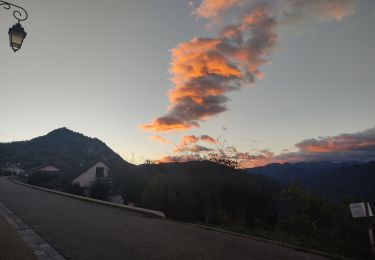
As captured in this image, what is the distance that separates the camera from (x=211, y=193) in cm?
2022

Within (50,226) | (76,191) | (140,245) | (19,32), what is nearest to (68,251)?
(140,245)

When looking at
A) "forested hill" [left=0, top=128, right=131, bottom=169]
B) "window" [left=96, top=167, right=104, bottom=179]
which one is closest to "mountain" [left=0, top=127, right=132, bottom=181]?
"forested hill" [left=0, top=128, right=131, bottom=169]

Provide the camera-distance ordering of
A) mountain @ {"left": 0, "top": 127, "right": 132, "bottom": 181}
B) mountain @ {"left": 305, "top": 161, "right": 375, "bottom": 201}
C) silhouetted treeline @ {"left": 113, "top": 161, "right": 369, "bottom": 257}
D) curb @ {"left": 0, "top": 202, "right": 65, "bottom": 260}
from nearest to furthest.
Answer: curb @ {"left": 0, "top": 202, "right": 65, "bottom": 260} → silhouetted treeline @ {"left": 113, "top": 161, "right": 369, "bottom": 257} → mountain @ {"left": 0, "top": 127, "right": 132, "bottom": 181} → mountain @ {"left": 305, "top": 161, "right": 375, "bottom": 201}

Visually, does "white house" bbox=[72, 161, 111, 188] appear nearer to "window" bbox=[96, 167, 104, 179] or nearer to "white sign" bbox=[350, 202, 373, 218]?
"window" bbox=[96, 167, 104, 179]

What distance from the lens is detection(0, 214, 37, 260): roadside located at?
5782mm

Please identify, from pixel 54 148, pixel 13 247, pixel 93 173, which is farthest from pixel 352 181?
pixel 13 247

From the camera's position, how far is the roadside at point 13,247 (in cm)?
578

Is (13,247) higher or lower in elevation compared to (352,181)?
lower

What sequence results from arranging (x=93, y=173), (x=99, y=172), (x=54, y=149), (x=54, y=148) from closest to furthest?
(x=93, y=173), (x=99, y=172), (x=54, y=149), (x=54, y=148)

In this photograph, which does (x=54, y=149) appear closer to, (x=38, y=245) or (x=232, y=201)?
(x=232, y=201)

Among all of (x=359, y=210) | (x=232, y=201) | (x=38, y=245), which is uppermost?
(x=232, y=201)

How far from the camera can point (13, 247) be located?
6.41 meters

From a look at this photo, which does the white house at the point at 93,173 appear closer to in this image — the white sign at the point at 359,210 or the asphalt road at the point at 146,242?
the asphalt road at the point at 146,242

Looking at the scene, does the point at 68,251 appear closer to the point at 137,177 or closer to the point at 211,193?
the point at 211,193
